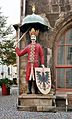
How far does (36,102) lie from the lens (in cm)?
955

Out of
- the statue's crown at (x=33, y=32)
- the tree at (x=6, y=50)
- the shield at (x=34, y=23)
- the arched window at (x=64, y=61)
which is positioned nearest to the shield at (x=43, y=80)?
the arched window at (x=64, y=61)

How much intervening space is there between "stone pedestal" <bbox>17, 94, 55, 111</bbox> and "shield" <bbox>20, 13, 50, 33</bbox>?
2.22 meters

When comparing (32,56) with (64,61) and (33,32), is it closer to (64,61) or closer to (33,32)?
(33,32)

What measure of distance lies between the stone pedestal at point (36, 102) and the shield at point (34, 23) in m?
2.22

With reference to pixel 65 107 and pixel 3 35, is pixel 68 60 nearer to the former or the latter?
pixel 65 107

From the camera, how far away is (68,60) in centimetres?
1045

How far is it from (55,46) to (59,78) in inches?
41.8

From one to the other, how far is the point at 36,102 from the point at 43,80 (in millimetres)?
694

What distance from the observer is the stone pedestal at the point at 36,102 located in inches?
372

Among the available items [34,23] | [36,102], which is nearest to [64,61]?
[34,23]

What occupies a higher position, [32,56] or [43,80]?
[32,56]

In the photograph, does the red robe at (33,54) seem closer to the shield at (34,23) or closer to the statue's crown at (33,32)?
the statue's crown at (33,32)

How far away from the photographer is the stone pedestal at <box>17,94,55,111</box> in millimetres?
9445

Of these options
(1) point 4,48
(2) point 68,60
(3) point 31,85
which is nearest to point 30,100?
(3) point 31,85
